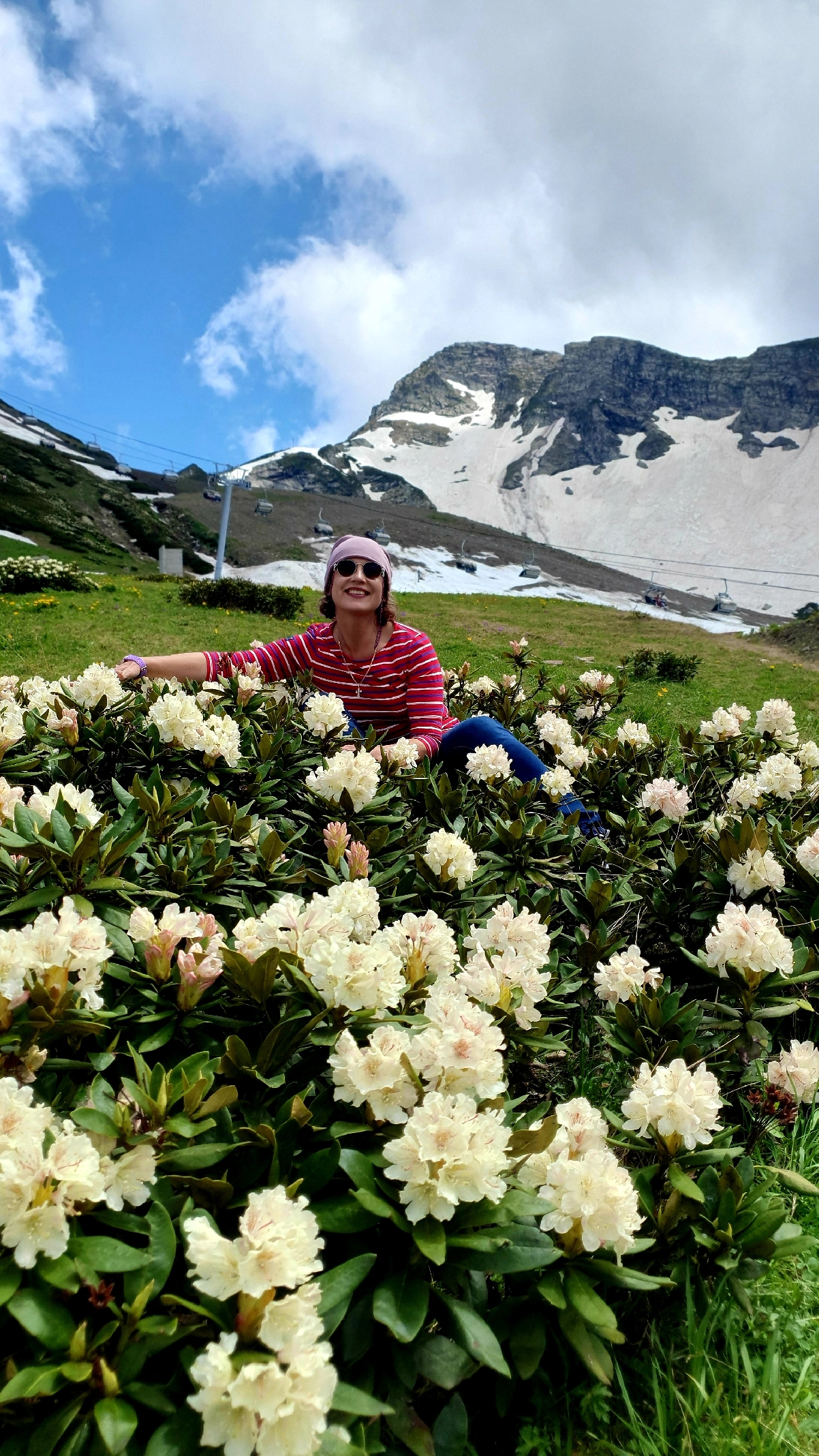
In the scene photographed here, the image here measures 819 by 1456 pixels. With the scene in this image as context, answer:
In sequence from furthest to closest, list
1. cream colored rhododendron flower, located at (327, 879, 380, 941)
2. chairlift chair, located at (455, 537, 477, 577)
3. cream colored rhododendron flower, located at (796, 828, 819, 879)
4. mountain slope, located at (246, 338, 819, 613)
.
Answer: mountain slope, located at (246, 338, 819, 613) < chairlift chair, located at (455, 537, 477, 577) < cream colored rhododendron flower, located at (796, 828, 819, 879) < cream colored rhododendron flower, located at (327, 879, 380, 941)

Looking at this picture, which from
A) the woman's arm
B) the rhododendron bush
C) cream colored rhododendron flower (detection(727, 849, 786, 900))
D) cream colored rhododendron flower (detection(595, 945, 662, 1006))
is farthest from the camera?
the woman's arm

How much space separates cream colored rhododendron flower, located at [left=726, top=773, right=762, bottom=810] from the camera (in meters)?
2.96

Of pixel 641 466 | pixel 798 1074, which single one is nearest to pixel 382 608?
pixel 798 1074

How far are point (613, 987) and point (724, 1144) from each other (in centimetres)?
45

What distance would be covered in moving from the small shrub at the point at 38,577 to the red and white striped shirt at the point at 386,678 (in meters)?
13.1

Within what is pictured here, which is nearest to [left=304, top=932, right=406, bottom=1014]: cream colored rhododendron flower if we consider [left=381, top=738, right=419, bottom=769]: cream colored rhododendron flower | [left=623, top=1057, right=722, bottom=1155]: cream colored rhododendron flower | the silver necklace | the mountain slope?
[left=623, top=1057, right=722, bottom=1155]: cream colored rhododendron flower

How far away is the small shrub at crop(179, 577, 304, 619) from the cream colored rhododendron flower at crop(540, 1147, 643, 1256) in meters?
14.4

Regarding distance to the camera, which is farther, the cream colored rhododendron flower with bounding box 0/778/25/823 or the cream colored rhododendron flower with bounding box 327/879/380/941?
the cream colored rhododendron flower with bounding box 0/778/25/823

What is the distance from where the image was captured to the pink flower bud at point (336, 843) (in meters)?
2.06

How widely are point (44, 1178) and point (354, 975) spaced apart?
0.53m

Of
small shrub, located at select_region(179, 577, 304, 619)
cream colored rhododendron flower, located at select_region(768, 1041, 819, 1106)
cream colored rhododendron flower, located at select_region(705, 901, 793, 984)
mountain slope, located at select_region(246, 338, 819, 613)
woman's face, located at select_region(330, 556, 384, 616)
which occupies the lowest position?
cream colored rhododendron flower, located at select_region(768, 1041, 819, 1106)

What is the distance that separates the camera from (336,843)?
2.06 m

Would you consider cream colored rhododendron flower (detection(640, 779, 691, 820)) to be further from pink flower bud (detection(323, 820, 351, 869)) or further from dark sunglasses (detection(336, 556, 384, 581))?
dark sunglasses (detection(336, 556, 384, 581))

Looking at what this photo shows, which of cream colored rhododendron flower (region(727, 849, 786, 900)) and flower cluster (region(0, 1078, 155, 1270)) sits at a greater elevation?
cream colored rhododendron flower (region(727, 849, 786, 900))
